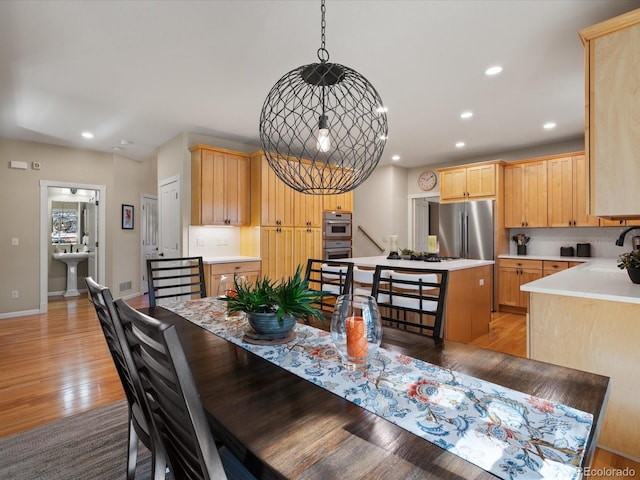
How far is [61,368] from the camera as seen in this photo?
3016mm

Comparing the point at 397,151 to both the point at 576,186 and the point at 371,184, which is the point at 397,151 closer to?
the point at 371,184

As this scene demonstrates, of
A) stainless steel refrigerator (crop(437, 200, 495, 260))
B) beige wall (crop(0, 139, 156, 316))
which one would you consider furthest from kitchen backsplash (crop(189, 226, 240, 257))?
stainless steel refrigerator (crop(437, 200, 495, 260))

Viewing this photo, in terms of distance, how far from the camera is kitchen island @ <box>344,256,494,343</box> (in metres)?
3.34

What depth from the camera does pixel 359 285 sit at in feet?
13.7

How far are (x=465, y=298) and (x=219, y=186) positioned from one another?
334cm

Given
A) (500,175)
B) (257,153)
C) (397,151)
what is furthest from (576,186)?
(257,153)

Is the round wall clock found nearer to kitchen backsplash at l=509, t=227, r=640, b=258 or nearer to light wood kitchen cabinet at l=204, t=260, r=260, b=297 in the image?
kitchen backsplash at l=509, t=227, r=640, b=258

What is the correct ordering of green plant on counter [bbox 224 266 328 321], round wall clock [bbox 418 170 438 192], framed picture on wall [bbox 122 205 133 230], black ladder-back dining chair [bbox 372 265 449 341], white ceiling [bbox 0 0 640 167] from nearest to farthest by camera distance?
green plant on counter [bbox 224 266 328 321] < black ladder-back dining chair [bbox 372 265 449 341] < white ceiling [bbox 0 0 640 167] < framed picture on wall [bbox 122 205 133 230] < round wall clock [bbox 418 170 438 192]

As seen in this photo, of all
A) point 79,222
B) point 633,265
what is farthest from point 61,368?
point 79,222

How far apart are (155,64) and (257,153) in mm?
2035

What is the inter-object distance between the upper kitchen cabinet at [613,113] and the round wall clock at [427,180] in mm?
4606

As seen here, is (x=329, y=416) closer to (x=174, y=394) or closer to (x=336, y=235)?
(x=174, y=394)

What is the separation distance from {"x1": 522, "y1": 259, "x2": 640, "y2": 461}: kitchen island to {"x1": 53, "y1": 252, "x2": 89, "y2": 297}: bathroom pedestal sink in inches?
283

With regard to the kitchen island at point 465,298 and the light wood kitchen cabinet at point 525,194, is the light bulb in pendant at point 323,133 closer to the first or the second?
the kitchen island at point 465,298
